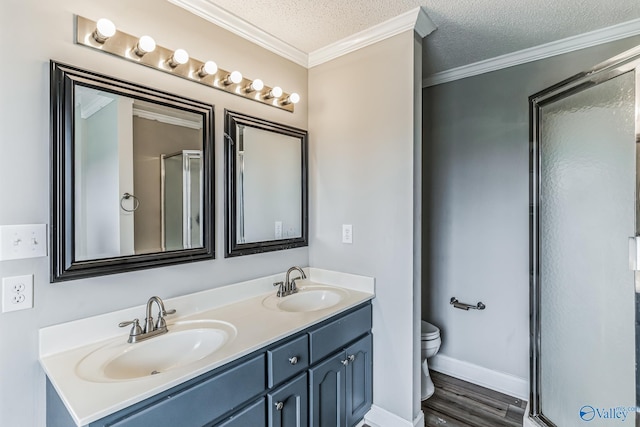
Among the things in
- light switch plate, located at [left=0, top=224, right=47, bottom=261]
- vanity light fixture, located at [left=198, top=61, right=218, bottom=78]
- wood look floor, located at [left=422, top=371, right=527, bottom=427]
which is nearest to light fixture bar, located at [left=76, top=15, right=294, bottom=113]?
vanity light fixture, located at [left=198, top=61, right=218, bottom=78]

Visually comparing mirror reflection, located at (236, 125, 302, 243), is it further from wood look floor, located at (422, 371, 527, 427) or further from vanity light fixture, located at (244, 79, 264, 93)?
wood look floor, located at (422, 371, 527, 427)

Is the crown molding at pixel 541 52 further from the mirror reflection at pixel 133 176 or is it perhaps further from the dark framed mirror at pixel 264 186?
Answer: the mirror reflection at pixel 133 176

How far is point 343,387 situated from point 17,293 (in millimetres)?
1465

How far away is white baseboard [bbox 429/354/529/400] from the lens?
2.20 m

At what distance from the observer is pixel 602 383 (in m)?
1.68

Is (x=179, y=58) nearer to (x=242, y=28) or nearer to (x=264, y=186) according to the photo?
(x=242, y=28)

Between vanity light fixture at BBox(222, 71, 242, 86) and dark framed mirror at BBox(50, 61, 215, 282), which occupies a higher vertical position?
vanity light fixture at BBox(222, 71, 242, 86)

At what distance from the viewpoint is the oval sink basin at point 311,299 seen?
6.12 feet

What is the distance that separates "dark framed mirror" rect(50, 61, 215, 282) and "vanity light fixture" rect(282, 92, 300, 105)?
1.88 feet

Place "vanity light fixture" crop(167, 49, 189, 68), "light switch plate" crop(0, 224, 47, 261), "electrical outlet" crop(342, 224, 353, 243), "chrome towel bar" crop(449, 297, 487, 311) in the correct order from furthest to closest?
"chrome towel bar" crop(449, 297, 487, 311) → "electrical outlet" crop(342, 224, 353, 243) → "vanity light fixture" crop(167, 49, 189, 68) → "light switch plate" crop(0, 224, 47, 261)

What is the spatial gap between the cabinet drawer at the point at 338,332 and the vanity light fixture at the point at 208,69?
4.49ft

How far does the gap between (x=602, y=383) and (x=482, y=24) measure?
2.08 m

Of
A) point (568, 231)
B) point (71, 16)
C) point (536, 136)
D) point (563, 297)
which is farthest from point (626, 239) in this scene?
point (71, 16)

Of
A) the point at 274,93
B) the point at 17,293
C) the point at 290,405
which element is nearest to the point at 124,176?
the point at 17,293
